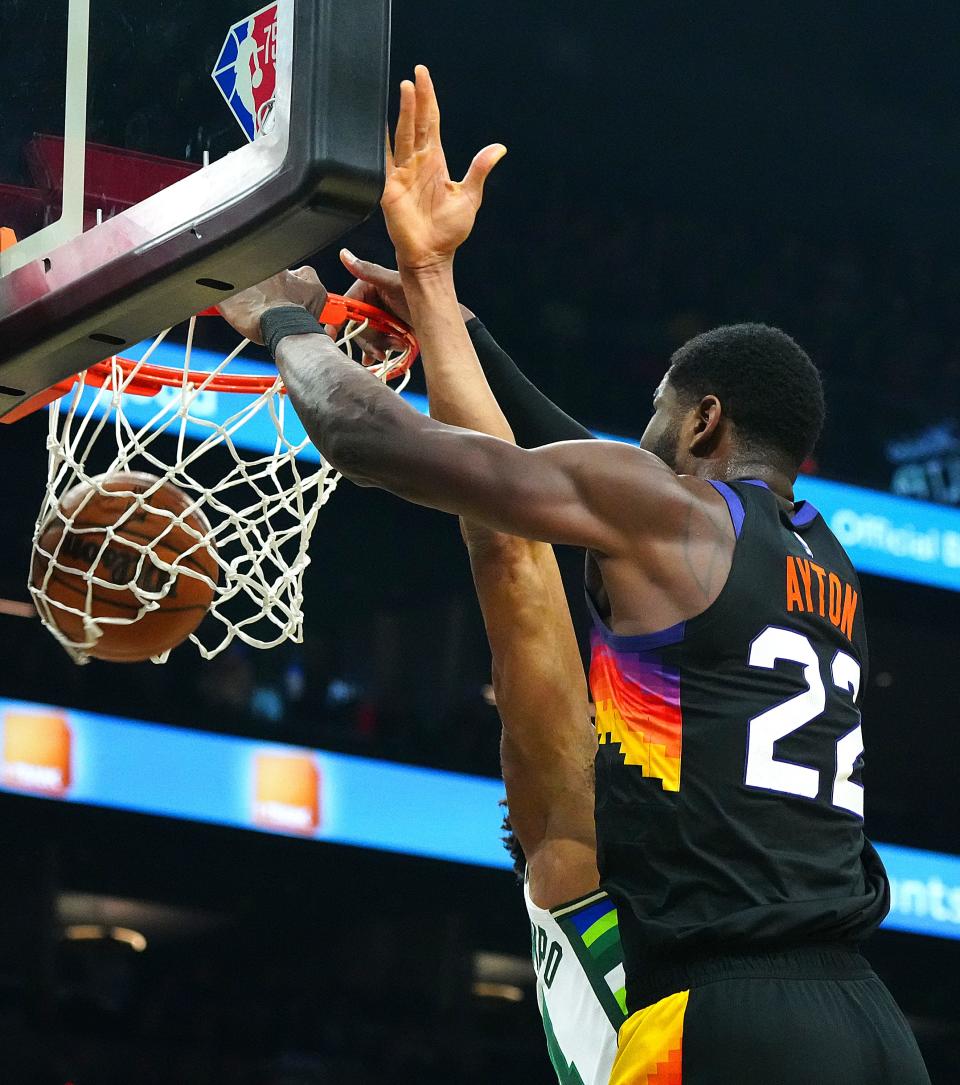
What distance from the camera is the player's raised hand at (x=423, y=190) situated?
255cm

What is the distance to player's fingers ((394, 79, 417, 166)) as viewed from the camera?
252cm

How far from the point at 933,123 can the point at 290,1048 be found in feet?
22.6

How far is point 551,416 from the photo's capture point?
9.78 ft

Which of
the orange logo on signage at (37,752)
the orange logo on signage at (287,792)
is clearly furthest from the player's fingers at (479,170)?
the orange logo on signage at (287,792)

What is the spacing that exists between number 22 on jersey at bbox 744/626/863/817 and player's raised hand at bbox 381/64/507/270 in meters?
0.87

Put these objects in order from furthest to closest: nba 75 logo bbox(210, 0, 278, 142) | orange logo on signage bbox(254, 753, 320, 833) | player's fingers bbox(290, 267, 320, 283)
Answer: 1. orange logo on signage bbox(254, 753, 320, 833)
2. player's fingers bbox(290, 267, 320, 283)
3. nba 75 logo bbox(210, 0, 278, 142)

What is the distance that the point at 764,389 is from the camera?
2.33 metres

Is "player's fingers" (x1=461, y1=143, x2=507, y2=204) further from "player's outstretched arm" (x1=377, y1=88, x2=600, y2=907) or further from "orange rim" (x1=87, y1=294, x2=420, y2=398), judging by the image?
"orange rim" (x1=87, y1=294, x2=420, y2=398)

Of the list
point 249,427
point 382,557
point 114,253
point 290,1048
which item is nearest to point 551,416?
point 114,253

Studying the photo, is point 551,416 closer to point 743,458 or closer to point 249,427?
point 743,458

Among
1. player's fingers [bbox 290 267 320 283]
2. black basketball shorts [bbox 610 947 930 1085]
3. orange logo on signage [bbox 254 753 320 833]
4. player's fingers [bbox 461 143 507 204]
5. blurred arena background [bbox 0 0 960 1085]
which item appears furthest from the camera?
blurred arena background [bbox 0 0 960 1085]

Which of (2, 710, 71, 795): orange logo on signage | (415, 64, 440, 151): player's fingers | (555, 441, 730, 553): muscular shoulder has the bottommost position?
(555, 441, 730, 553): muscular shoulder

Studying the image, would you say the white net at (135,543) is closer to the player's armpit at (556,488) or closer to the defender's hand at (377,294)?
the defender's hand at (377,294)

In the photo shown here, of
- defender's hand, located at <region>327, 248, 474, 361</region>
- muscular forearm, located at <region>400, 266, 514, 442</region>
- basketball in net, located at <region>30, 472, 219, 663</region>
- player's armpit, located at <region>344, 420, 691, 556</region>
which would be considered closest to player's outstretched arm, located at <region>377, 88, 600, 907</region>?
muscular forearm, located at <region>400, 266, 514, 442</region>
